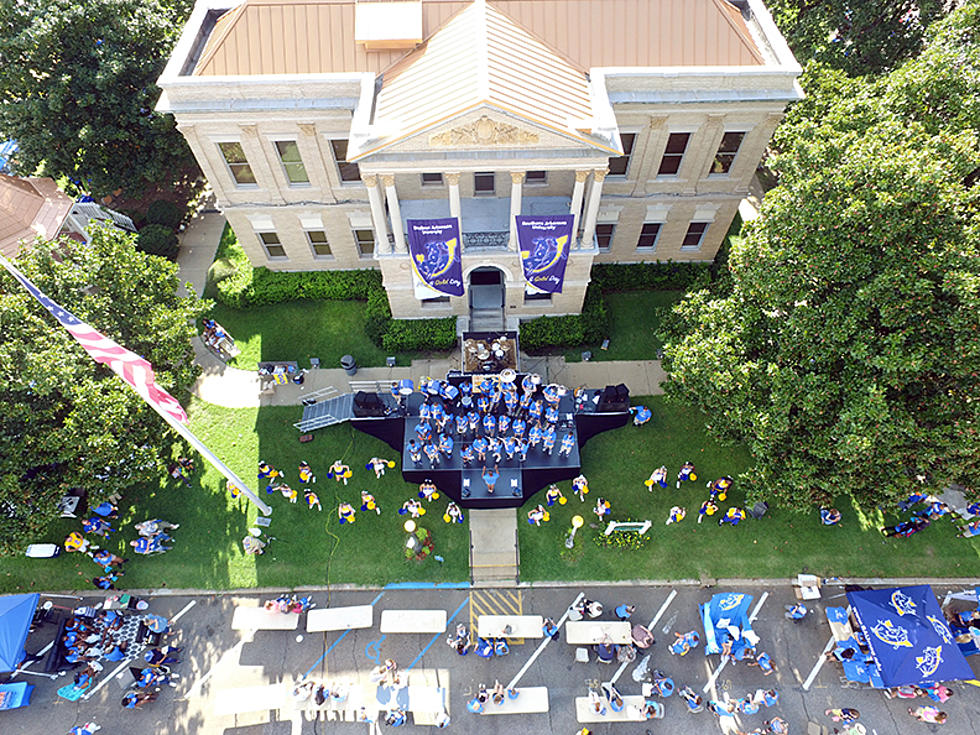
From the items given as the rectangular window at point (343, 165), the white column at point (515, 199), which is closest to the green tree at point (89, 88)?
the rectangular window at point (343, 165)

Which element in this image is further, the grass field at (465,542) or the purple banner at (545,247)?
the grass field at (465,542)

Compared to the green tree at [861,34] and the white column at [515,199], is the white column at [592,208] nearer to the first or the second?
the white column at [515,199]

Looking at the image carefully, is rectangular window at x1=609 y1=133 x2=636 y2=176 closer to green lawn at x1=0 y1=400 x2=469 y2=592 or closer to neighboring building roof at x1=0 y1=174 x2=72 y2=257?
green lawn at x1=0 y1=400 x2=469 y2=592

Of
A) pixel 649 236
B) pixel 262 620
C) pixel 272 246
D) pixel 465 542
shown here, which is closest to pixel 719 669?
pixel 465 542

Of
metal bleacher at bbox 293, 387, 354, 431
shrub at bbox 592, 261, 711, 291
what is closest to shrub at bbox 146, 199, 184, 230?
metal bleacher at bbox 293, 387, 354, 431

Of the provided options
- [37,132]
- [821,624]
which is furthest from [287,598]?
[37,132]
